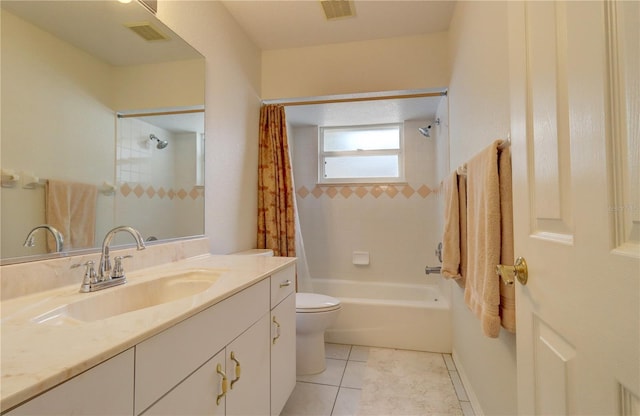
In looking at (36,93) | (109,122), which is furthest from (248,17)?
(36,93)

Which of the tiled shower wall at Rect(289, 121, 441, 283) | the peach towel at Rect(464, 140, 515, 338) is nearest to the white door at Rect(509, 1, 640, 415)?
the peach towel at Rect(464, 140, 515, 338)

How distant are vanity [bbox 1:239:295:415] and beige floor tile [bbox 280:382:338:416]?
0.24 meters

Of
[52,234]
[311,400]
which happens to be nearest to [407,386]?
[311,400]

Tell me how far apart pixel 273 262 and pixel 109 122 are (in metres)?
0.93

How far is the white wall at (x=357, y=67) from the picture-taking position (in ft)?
7.13

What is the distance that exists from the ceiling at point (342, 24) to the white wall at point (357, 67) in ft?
0.19

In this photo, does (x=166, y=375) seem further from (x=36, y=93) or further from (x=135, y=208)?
(x=36, y=93)

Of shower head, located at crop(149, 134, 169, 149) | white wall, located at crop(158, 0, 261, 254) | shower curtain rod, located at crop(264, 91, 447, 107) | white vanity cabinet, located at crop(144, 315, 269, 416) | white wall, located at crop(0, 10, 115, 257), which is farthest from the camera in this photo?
shower curtain rod, located at crop(264, 91, 447, 107)

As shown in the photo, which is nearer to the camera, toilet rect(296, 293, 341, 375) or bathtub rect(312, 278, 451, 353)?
toilet rect(296, 293, 341, 375)

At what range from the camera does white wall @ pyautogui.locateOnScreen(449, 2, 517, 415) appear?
1.07m

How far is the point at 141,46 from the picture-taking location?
1311mm

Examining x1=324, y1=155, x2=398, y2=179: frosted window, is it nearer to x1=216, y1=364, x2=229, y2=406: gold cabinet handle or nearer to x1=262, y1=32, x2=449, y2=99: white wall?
x1=262, y1=32, x2=449, y2=99: white wall

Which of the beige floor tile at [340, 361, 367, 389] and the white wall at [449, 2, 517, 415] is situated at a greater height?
the white wall at [449, 2, 517, 415]

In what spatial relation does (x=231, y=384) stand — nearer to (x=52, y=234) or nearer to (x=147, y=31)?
(x=52, y=234)
